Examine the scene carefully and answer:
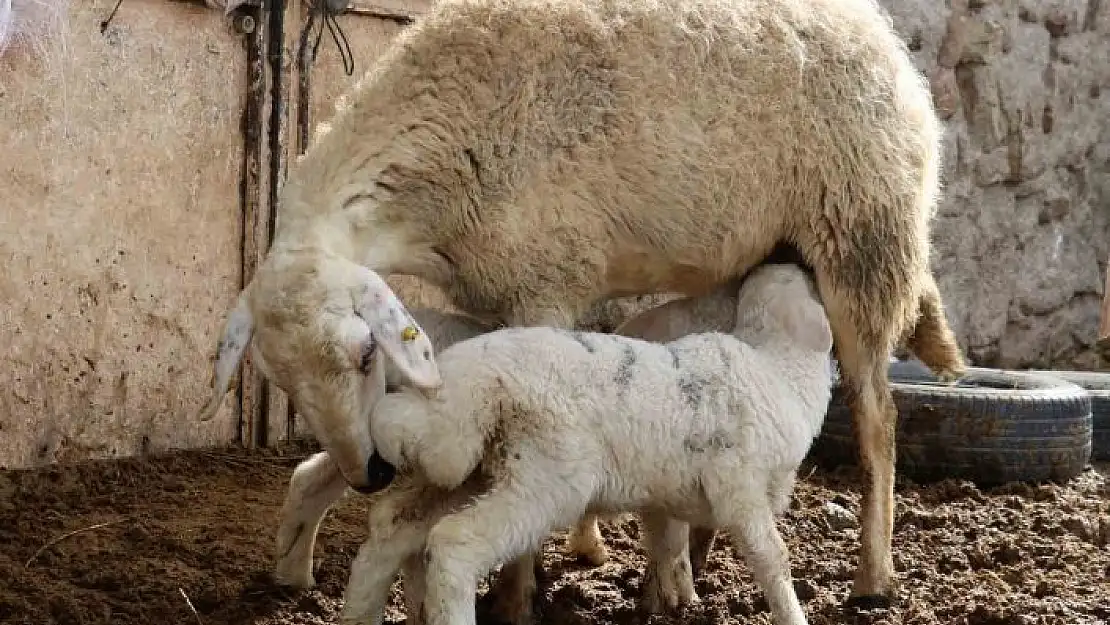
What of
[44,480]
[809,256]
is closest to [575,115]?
[809,256]

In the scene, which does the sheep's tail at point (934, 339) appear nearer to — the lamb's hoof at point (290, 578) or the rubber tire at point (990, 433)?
the rubber tire at point (990, 433)

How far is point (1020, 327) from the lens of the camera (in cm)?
854

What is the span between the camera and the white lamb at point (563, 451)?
3.47 meters

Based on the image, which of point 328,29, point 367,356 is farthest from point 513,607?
point 328,29

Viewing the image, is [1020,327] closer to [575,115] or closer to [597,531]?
[597,531]

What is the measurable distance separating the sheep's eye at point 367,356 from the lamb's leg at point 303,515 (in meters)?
Result: 0.64

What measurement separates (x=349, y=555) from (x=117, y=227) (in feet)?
5.64

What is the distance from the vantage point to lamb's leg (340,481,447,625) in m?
3.63

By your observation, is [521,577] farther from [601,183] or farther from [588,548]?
[601,183]

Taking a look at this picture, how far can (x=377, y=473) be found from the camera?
12.5 feet

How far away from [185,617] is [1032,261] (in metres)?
6.00

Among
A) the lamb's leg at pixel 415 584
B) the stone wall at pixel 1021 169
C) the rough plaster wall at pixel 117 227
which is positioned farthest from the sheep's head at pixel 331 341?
the stone wall at pixel 1021 169

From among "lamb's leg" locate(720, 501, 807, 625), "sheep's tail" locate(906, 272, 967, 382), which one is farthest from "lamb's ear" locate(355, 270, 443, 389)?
"sheep's tail" locate(906, 272, 967, 382)

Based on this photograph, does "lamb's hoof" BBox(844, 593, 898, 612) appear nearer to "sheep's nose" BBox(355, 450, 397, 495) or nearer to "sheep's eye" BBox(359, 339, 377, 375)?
"sheep's nose" BBox(355, 450, 397, 495)
